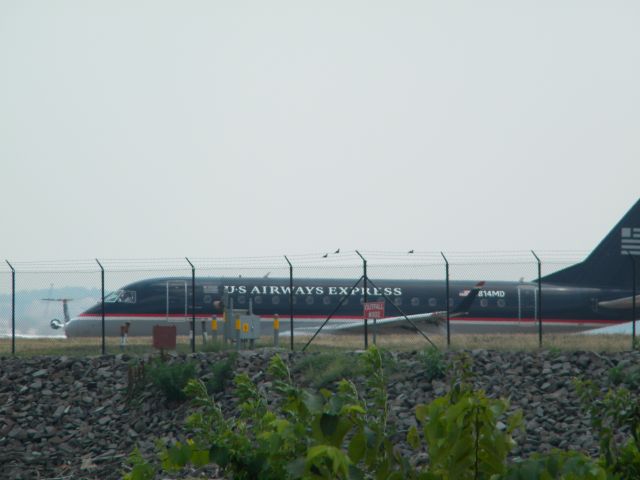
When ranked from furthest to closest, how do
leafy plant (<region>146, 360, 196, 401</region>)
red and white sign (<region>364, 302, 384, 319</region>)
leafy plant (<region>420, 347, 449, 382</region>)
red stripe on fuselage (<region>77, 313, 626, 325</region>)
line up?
1. red stripe on fuselage (<region>77, 313, 626, 325</region>)
2. red and white sign (<region>364, 302, 384, 319</region>)
3. leafy plant (<region>146, 360, 196, 401</region>)
4. leafy plant (<region>420, 347, 449, 382</region>)

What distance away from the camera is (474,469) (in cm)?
439

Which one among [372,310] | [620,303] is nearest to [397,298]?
[620,303]

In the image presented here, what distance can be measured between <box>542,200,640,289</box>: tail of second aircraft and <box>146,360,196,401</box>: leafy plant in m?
23.7

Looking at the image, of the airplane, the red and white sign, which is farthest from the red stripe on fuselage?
the red and white sign

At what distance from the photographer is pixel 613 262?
42.5m

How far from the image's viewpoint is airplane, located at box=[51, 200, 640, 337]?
3825cm

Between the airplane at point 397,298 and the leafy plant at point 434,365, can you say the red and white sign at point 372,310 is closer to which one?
the leafy plant at point 434,365

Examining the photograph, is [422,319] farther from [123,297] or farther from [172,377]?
[172,377]

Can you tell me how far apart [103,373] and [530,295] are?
22.1 metres

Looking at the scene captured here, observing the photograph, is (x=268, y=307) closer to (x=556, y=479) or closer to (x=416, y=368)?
(x=416, y=368)

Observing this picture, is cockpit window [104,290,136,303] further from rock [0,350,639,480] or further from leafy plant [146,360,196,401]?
leafy plant [146,360,196,401]

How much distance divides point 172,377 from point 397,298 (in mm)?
20113

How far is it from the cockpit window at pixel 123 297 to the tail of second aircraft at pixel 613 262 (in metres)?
17.5

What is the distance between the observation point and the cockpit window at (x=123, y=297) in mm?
38219
